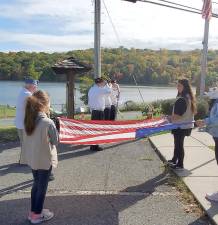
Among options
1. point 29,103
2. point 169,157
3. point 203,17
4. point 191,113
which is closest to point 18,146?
point 169,157

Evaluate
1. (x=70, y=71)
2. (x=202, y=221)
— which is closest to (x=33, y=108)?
(x=202, y=221)

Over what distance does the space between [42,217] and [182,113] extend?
3388 millimetres

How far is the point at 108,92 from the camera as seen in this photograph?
10.9m

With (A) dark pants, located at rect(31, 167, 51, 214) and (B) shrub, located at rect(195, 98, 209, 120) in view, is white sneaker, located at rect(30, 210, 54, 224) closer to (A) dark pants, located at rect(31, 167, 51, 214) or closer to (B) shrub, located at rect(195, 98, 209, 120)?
(A) dark pants, located at rect(31, 167, 51, 214)

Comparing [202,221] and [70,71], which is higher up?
[70,71]

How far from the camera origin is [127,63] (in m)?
22.5

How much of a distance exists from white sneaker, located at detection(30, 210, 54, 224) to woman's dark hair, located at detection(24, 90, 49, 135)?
3.51 ft

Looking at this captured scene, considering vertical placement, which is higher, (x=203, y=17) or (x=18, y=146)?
(x=203, y=17)

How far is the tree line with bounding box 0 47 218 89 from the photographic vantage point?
74.7 ft

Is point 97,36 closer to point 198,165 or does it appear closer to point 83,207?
point 198,165

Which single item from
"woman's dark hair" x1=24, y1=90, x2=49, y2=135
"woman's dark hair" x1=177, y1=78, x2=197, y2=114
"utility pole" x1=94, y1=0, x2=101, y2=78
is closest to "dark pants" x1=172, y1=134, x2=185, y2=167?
"woman's dark hair" x1=177, y1=78, x2=197, y2=114

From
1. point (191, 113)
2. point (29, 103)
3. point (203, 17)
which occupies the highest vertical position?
point (203, 17)

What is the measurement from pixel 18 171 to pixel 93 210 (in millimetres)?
2787

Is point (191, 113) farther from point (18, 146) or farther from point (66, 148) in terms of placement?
point (18, 146)
